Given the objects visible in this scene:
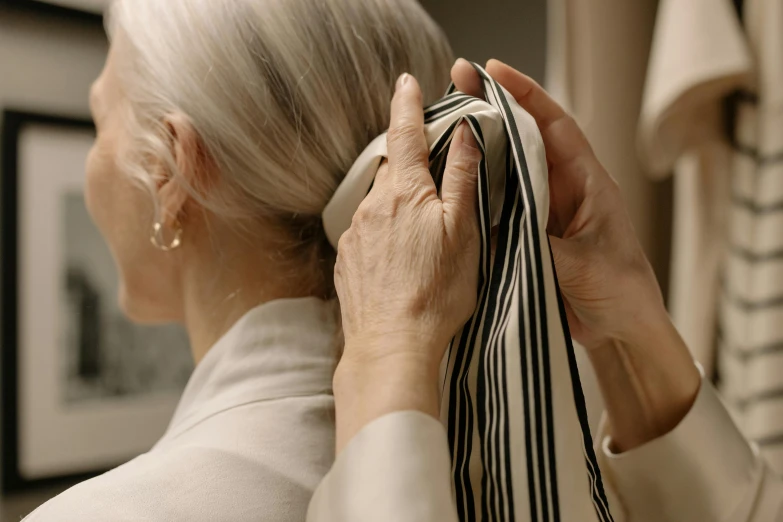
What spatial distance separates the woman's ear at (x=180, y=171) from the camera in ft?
1.85

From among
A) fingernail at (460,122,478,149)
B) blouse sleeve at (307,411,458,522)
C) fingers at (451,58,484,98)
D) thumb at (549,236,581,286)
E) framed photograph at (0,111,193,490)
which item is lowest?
framed photograph at (0,111,193,490)

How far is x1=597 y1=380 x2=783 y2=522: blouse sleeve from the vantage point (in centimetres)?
57

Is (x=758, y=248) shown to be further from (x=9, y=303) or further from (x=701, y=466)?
(x=9, y=303)

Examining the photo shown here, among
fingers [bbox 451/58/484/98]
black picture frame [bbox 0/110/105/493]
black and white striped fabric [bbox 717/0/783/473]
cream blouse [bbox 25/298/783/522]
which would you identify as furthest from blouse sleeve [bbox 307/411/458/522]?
black picture frame [bbox 0/110/105/493]

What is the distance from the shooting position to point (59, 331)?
3.43 feet

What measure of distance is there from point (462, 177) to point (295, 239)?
8.8 inches

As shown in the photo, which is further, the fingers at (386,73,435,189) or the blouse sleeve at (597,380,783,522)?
the blouse sleeve at (597,380,783,522)

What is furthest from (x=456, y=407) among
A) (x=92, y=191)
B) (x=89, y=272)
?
(x=89, y=272)

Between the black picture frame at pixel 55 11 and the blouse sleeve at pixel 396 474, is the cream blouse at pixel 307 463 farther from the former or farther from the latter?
the black picture frame at pixel 55 11

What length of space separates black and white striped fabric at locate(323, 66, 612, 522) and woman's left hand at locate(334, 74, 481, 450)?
0.6 inches

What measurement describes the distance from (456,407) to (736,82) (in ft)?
1.73

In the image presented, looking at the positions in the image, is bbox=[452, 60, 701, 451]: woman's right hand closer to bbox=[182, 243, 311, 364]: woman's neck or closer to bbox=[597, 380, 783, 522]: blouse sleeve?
bbox=[597, 380, 783, 522]: blouse sleeve

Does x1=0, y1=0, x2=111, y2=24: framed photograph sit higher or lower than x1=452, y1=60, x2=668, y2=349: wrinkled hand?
higher

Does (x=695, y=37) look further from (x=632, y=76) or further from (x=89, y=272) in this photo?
(x=89, y=272)
